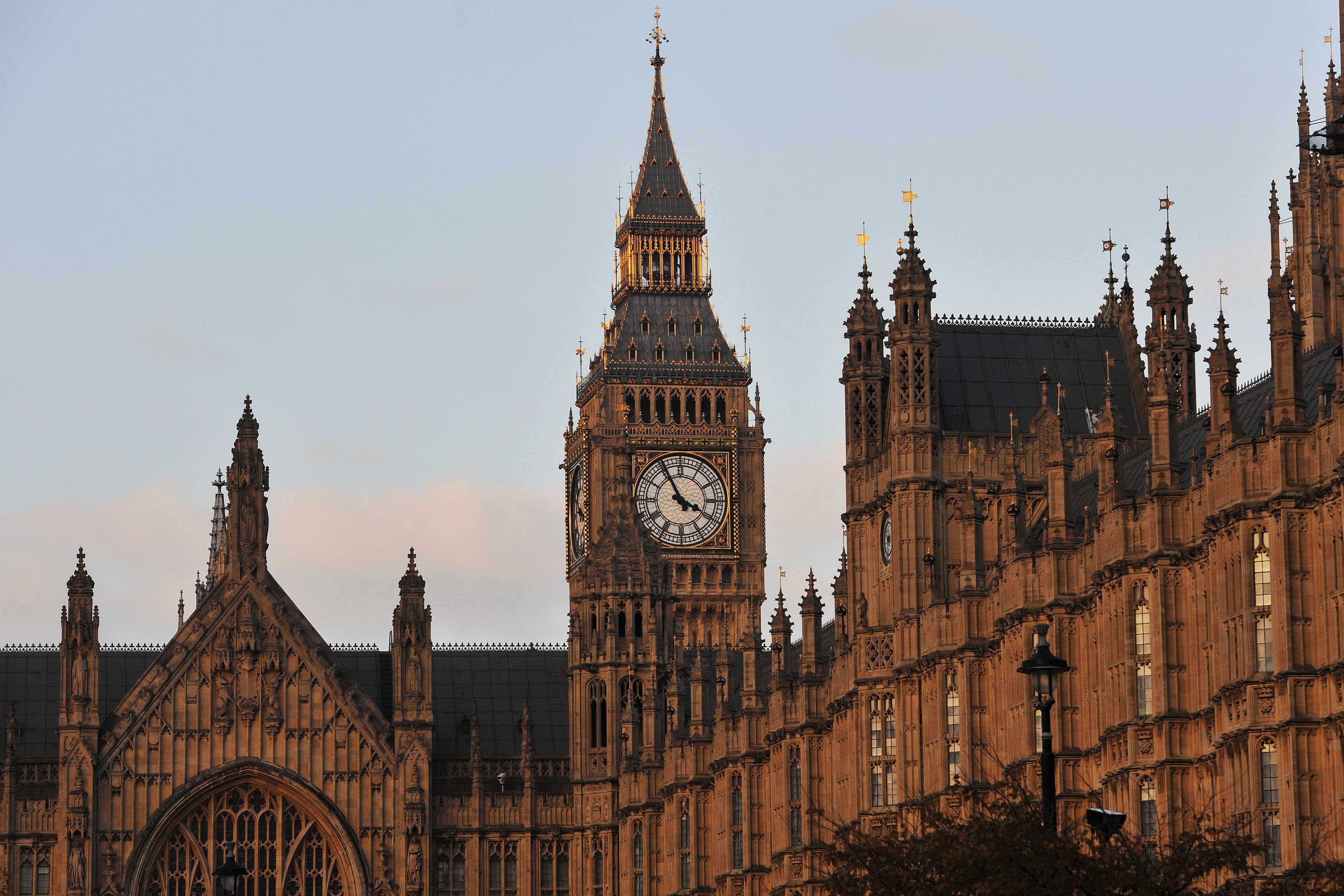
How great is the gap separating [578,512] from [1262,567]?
127699mm

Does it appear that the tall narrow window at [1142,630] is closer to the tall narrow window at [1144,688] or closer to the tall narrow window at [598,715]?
the tall narrow window at [1144,688]

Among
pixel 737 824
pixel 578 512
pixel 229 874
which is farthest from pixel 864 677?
pixel 578 512

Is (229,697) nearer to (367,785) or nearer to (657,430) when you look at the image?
(367,785)

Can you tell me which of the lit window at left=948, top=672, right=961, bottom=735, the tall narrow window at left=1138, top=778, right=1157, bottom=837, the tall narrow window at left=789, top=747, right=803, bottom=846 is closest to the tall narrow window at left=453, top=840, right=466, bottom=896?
the tall narrow window at left=789, top=747, right=803, bottom=846

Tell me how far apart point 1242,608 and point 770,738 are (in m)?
40.9

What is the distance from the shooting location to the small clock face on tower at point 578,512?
630 feet

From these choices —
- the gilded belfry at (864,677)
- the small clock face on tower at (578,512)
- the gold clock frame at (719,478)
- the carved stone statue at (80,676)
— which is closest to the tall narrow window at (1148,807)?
the gilded belfry at (864,677)

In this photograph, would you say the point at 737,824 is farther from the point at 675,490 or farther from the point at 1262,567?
the point at 675,490

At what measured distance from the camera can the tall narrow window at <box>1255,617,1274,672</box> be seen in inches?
2685

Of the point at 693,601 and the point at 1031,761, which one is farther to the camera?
the point at 693,601

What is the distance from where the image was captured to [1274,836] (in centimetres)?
6731

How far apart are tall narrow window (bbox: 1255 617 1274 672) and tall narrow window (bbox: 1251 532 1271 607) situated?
35 cm

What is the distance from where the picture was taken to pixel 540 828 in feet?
433

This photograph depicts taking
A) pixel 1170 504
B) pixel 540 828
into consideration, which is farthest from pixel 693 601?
pixel 1170 504
